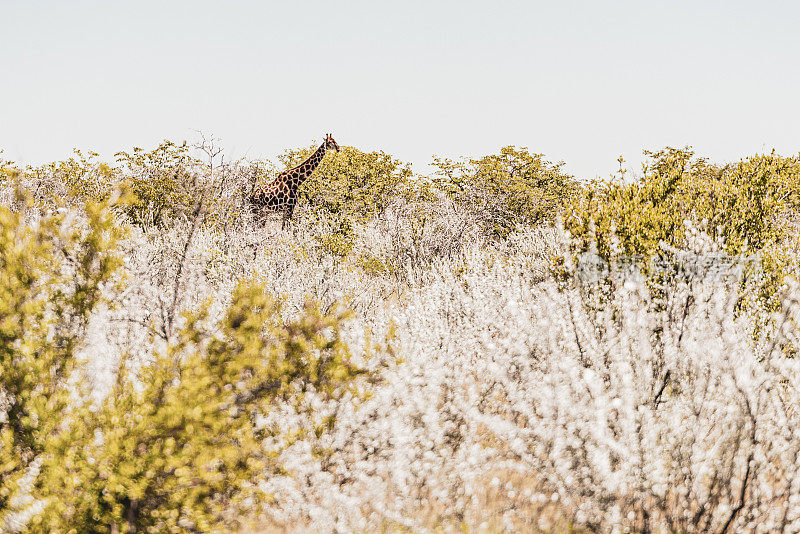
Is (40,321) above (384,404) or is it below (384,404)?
above

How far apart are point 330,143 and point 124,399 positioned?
25764mm

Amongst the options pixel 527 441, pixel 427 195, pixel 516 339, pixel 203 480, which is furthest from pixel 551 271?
pixel 427 195

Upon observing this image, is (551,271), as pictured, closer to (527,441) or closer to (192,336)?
(527,441)

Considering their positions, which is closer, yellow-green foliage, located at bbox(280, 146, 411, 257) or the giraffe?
yellow-green foliage, located at bbox(280, 146, 411, 257)

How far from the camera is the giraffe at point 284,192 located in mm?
26400

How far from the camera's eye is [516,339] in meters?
8.82

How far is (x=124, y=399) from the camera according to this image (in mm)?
4848

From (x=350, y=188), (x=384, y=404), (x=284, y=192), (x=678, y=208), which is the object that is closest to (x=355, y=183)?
(x=350, y=188)

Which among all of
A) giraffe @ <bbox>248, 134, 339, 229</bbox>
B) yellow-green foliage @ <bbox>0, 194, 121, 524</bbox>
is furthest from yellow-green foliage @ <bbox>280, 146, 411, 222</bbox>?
yellow-green foliage @ <bbox>0, 194, 121, 524</bbox>

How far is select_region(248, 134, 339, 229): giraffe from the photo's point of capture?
26400 mm

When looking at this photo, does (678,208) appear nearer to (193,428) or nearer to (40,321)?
(193,428)

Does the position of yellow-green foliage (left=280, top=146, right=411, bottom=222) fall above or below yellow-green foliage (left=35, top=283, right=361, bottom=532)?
above

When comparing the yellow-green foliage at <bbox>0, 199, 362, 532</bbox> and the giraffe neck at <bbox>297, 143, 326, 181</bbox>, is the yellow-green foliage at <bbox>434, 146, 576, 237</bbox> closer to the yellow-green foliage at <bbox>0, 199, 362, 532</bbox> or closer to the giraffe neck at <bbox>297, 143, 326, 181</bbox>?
the giraffe neck at <bbox>297, 143, 326, 181</bbox>

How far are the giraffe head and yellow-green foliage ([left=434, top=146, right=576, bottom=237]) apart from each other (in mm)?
6490
